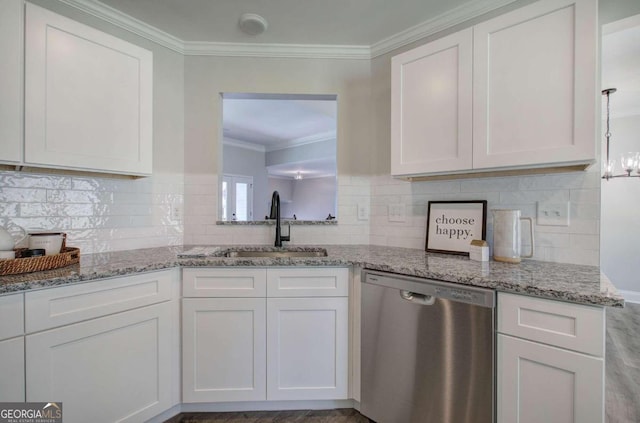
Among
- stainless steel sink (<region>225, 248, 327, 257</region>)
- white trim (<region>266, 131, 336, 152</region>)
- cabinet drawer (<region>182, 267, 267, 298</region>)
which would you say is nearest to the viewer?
cabinet drawer (<region>182, 267, 267, 298</region>)

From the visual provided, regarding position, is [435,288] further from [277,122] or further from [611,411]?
[277,122]

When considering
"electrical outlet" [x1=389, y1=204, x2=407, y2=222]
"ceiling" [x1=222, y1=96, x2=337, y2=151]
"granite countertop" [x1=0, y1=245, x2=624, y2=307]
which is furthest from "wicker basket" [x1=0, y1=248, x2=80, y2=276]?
"ceiling" [x1=222, y1=96, x2=337, y2=151]

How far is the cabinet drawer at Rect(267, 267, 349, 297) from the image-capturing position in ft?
5.17

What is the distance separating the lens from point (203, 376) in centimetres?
158

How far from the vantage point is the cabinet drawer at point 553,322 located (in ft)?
3.10

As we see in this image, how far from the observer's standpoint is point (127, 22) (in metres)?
1.89

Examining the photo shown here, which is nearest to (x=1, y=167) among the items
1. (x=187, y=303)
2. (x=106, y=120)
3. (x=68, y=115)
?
(x=68, y=115)

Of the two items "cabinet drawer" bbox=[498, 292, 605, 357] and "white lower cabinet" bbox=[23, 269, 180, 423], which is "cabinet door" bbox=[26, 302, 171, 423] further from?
"cabinet drawer" bbox=[498, 292, 605, 357]

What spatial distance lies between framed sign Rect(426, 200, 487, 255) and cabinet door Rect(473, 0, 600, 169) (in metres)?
0.36

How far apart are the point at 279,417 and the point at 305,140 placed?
5.35 metres

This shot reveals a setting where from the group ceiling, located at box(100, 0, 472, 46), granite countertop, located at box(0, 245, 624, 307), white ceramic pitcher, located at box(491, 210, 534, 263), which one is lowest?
granite countertop, located at box(0, 245, 624, 307)

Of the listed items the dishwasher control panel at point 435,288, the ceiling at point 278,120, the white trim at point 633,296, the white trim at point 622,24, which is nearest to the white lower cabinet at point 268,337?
the dishwasher control panel at point 435,288

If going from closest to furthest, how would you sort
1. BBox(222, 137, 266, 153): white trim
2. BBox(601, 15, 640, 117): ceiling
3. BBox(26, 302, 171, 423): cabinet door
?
BBox(26, 302, 171, 423): cabinet door, BBox(601, 15, 640, 117): ceiling, BBox(222, 137, 266, 153): white trim

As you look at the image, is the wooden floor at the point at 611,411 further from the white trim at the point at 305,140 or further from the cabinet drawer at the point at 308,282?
the white trim at the point at 305,140
